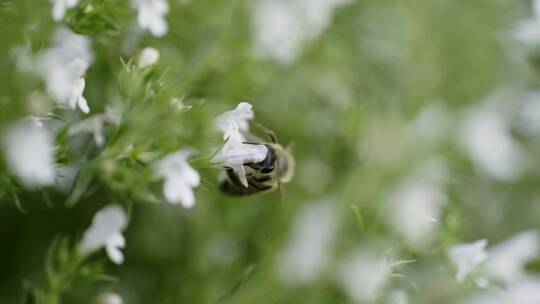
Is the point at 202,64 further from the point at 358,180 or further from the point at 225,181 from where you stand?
the point at 358,180

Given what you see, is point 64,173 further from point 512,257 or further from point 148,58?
point 512,257

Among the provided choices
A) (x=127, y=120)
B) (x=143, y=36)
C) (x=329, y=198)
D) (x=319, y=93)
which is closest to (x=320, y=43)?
(x=319, y=93)

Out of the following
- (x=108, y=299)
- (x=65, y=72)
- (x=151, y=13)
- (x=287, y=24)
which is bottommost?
(x=108, y=299)

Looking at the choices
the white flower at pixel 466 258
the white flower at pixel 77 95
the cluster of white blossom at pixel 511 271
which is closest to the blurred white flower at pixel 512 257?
the cluster of white blossom at pixel 511 271

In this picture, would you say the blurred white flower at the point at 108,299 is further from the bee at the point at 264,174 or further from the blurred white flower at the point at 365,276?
the blurred white flower at the point at 365,276

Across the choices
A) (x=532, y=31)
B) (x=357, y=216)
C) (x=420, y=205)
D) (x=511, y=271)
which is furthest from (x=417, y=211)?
(x=532, y=31)

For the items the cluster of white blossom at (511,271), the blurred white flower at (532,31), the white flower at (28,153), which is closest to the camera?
the white flower at (28,153)
